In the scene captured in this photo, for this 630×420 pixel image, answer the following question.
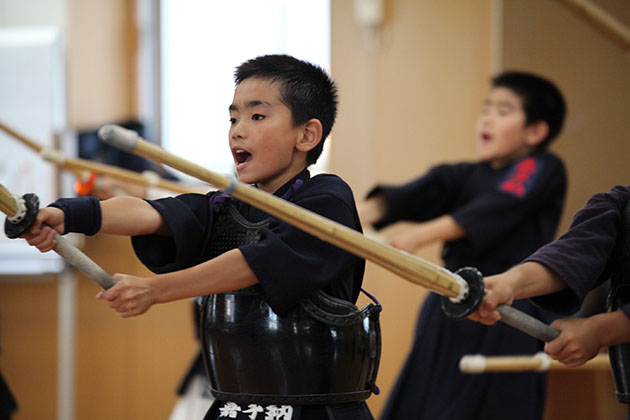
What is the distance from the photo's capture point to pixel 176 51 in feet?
12.2

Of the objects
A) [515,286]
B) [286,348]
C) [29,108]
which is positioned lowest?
[286,348]

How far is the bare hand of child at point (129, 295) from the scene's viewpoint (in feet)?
3.46

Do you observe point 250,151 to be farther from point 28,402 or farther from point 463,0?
point 28,402

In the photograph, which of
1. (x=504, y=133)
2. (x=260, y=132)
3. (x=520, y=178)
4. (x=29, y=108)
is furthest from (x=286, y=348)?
(x=29, y=108)

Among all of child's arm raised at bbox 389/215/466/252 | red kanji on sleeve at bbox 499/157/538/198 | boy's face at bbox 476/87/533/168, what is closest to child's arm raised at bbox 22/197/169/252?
child's arm raised at bbox 389/215/466/252

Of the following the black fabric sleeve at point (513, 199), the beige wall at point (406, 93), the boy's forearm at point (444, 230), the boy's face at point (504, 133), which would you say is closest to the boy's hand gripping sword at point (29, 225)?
the boy's forearm at point (444, 230)

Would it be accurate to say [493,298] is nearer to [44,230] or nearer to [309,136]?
[309,136]

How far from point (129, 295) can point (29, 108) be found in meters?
2.65

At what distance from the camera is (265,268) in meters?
1.12

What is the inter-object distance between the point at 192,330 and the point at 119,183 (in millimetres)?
953

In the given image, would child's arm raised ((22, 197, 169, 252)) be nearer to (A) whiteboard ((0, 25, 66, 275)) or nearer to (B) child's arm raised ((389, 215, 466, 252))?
(B) child's arm raised ((389, 215, 466, 252))

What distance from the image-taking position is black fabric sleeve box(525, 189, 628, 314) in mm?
1164

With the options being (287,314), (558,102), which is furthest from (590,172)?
(287,314)

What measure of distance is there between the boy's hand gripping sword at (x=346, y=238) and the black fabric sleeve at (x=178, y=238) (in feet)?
0.87
